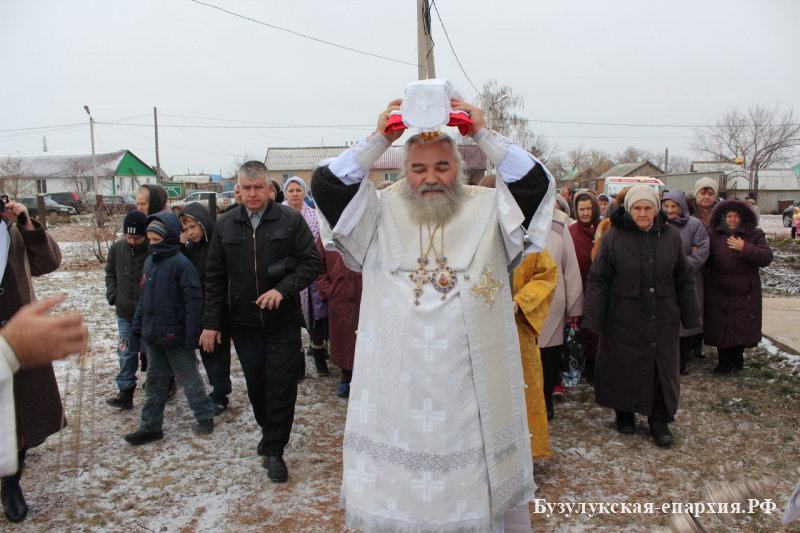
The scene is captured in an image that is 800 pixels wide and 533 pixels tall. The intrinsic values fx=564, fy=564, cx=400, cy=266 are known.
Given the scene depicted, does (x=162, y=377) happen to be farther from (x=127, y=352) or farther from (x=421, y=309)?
(x=421, y=309)

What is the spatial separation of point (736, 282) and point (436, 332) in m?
4.79

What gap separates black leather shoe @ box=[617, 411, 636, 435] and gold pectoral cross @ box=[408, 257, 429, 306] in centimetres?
293

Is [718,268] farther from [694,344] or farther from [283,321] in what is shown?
[283,321]

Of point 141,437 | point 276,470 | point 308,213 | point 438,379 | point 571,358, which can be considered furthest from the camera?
point 308,213

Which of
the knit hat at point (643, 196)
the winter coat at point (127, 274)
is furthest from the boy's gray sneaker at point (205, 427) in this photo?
the knit hat at point (643, 196)

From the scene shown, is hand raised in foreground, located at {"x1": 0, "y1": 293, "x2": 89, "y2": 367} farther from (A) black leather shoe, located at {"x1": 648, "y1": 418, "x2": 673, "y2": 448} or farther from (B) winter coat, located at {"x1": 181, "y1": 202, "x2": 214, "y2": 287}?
(A) black leather shoe, located at {"x1": 648, "y1": 418, "x2": 673, "y2": 448}

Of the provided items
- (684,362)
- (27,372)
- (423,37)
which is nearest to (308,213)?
(27,372)

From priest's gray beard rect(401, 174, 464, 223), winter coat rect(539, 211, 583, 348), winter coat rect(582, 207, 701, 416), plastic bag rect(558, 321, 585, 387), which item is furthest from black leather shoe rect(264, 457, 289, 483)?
plastic bag rect(558, 321, 585, 387)

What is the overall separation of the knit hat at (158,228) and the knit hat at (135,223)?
1.02 feet

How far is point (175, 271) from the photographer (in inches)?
173

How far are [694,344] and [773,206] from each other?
168ft

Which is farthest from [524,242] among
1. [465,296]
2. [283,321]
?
[283,321]

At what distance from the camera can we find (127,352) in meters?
4.96

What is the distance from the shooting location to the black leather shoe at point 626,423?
447cm
